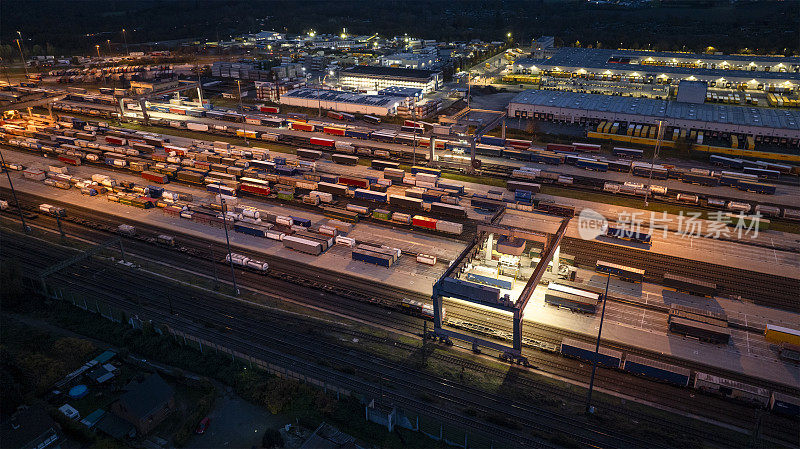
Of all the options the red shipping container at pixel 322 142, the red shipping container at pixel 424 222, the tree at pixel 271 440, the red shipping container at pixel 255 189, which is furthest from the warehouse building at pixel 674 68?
the tree at pixel 271 440

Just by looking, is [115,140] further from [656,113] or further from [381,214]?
[656,113]

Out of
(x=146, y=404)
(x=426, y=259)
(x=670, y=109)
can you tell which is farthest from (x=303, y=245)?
(x=670, y=109)

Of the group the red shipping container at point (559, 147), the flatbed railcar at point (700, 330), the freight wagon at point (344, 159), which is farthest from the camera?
the red shipping container at point (559, 147)

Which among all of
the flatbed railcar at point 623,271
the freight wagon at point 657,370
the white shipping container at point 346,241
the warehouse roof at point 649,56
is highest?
the warehouse roof at point 649,56

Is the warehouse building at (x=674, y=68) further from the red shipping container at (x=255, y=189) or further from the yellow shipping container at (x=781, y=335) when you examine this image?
the yellow shipping container at (x=781, y=335)

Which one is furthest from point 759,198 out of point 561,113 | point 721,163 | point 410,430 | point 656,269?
point 410,430

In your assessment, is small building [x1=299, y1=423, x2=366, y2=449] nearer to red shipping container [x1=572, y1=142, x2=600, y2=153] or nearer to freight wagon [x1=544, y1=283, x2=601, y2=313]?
freight wagon [x1=544, y1=283, x2=601, y2=313]
